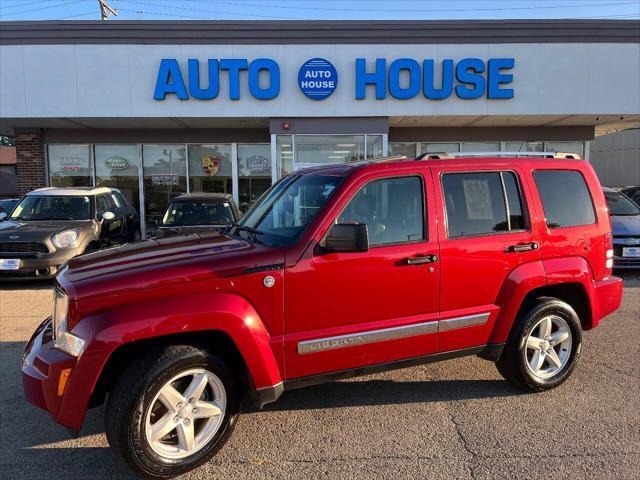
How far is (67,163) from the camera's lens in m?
14.5

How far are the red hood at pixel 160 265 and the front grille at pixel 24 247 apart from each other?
5.18 m

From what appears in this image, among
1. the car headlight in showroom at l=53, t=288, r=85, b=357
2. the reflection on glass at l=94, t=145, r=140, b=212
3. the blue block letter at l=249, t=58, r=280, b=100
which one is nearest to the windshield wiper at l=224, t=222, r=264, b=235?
the car headlight in showroom at l=53, t=288, r=85, b=357

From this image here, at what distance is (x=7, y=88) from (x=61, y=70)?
4.75 ft

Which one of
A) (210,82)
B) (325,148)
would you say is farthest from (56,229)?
(325,148)

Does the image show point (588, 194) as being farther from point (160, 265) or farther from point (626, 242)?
point (626, 242)

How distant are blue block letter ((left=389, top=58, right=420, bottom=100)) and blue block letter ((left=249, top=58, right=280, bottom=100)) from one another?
2940mm

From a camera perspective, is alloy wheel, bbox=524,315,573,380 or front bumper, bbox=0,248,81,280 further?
front bumper, bbox=0,248,81,280

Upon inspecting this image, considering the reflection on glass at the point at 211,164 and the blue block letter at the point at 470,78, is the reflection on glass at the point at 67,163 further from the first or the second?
the blue block letter at the point at 470,78

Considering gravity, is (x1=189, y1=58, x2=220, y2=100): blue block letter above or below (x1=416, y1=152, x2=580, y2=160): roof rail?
above

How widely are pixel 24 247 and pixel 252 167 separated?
25.7 ft

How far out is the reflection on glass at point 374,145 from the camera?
506 inches

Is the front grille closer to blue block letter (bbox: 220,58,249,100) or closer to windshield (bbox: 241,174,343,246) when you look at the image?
windshield (bbox: 241,174,343,246)

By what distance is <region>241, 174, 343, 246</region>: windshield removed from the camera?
10.9 ft

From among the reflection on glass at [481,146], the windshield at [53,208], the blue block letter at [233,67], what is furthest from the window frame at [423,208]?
the reflection on glass at [481,146]
